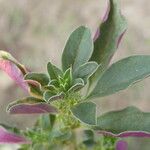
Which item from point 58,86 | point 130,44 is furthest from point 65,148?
point 130,44

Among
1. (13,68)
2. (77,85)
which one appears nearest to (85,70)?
(77,85)

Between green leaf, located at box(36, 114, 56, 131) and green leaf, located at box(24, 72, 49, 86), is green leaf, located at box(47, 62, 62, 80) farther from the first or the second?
green leaf, located at box(36, 114, 56, 131)

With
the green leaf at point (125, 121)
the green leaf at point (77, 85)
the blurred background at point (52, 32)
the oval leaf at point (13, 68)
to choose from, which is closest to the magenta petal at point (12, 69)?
the oval leaf at point (13, 68)

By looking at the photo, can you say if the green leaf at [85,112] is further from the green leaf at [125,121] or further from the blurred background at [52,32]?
→ the blurred background at [52,32]

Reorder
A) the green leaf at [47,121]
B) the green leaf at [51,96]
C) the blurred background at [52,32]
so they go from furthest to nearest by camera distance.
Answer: the blurred background at [52,32] → the green leaf at [47,121] → the green leaf at [51,96]

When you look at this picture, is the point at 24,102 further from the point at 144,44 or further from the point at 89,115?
the point at 144,44
